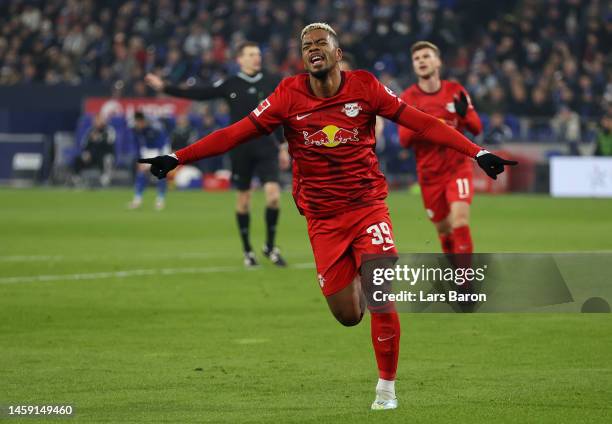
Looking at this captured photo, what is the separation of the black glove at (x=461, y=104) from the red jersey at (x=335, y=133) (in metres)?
4.95

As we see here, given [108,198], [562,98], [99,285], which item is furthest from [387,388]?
[562,98]

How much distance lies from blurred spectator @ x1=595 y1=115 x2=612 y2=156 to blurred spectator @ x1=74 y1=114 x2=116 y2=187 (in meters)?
13.9

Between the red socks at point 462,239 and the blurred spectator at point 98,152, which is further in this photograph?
the blurred spectator at point 98,152

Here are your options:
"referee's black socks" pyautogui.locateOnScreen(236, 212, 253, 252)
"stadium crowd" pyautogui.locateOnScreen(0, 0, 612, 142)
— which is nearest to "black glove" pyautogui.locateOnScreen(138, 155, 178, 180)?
"referee's black socks" pyautogui.locateOnScreen(236, 212, 253, 252)

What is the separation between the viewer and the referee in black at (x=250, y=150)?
639 inches

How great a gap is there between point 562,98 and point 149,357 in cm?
2603

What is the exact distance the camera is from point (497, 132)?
1280 inches

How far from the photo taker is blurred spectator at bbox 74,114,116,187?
119 ft

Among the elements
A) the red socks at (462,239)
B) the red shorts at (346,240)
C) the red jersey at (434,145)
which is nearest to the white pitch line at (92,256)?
the red jersey at (434,145)

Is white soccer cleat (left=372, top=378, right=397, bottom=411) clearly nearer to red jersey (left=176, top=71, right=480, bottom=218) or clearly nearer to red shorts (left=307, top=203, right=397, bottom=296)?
red shorts (left=307, top=203, right=397, bottom=296)

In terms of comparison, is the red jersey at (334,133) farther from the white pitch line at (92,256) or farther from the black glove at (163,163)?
the white pitch line at (92,256)

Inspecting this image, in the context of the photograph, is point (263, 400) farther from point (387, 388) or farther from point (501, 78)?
point (501, 78)

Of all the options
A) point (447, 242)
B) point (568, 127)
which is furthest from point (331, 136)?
point (568, 127)

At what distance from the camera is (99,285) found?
1425 cm
